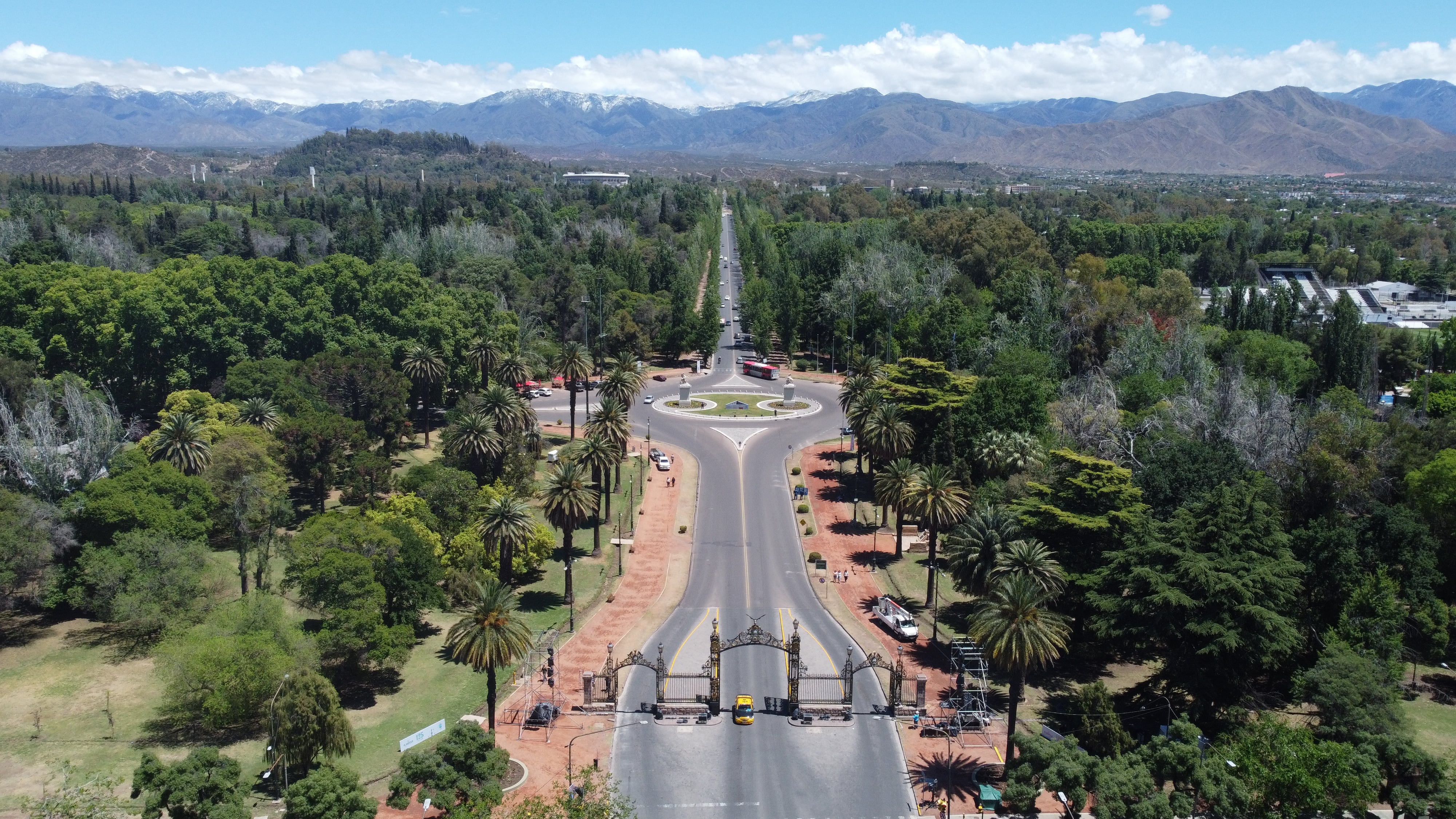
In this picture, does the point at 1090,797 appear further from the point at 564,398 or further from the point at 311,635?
the point at 564,398

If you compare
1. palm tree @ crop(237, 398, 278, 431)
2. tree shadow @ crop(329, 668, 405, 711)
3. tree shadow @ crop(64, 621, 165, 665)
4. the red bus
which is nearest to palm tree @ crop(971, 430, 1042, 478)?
tree shadow @ crop(329, 668, 405, 711)

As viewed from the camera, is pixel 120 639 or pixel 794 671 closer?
pixel 794 671

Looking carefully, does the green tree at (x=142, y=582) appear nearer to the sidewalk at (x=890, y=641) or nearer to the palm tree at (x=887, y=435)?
the sidewalk at (x=890, y=641)

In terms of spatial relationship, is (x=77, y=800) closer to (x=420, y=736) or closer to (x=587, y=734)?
(x=420, y=736)

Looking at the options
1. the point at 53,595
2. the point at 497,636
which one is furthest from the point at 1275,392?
the point at 53,595

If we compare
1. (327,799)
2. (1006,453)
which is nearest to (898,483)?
(1006,453)
